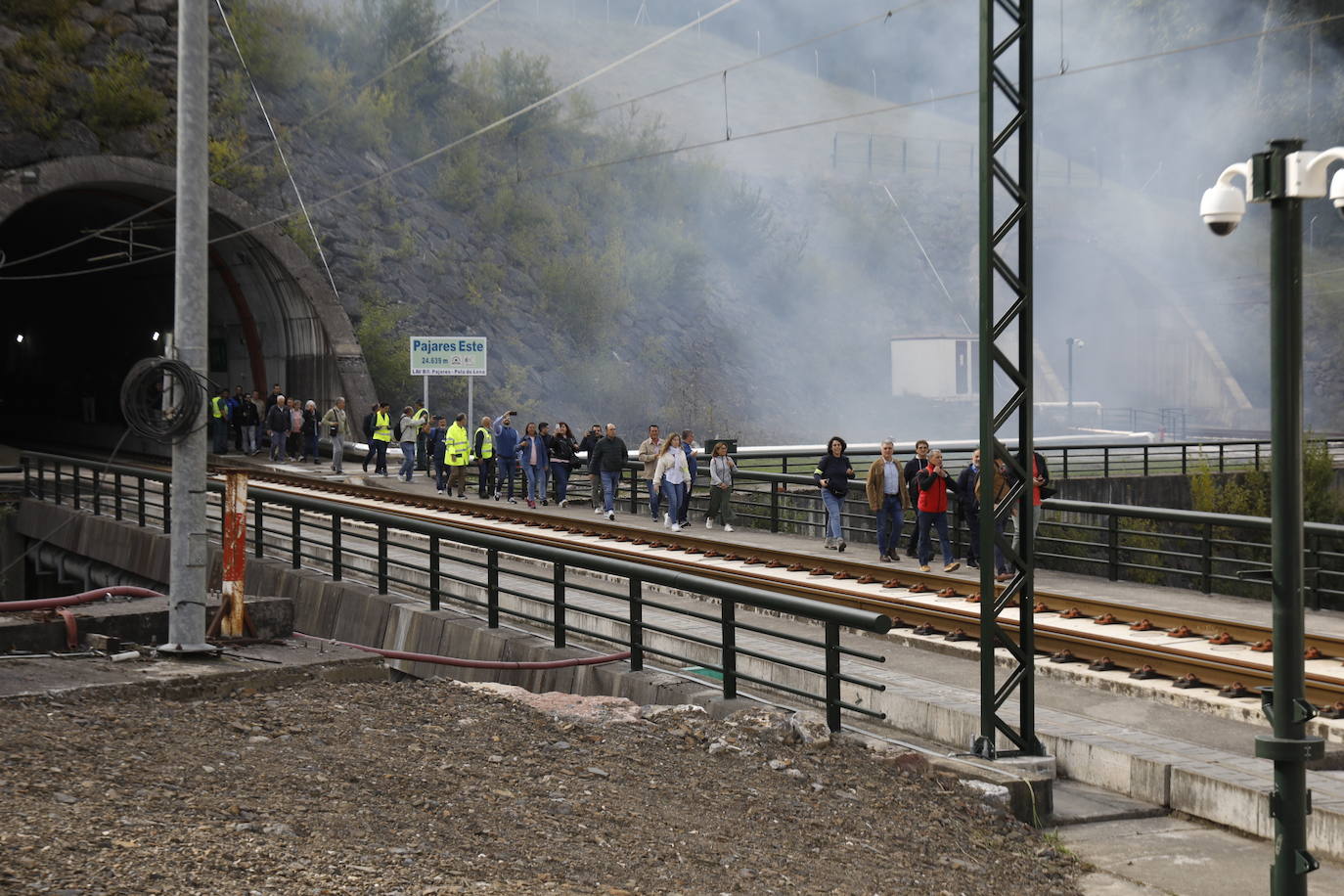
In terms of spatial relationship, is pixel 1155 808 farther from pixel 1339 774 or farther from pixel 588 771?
pixel 588 771

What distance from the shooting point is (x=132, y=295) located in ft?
164

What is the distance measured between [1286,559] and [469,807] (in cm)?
419

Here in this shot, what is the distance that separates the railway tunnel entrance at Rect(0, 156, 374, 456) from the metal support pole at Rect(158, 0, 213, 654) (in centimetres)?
2913

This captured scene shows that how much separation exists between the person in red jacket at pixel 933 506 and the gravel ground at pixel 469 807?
9429 mm

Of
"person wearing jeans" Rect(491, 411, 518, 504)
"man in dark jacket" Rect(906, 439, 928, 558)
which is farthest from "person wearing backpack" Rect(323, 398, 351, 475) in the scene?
"man in dark jacket" Rect(906, 439, 928, 558)

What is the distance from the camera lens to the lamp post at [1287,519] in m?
6.45

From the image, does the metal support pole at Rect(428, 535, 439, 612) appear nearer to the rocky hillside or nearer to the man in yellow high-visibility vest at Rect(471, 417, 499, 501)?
the man in yellow high-visibility vest at Rect(471, 417, 499, 501)

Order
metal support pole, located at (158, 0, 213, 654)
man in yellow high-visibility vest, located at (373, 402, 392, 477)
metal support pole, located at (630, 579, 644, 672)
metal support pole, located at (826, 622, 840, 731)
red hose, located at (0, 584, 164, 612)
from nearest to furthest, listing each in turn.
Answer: metal support pole, located at (826, 622, 840, 731) < metal support pole, located at (630, 579, 644, 672) < metal support pole, located at (158, 0, 213, 654) < red hose, located at (0, 584, 164, 612) < man in yellow high-visibility vest, located at (373, 402, 392, 477)

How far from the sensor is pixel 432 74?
258ft

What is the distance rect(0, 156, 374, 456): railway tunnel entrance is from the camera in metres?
40.8

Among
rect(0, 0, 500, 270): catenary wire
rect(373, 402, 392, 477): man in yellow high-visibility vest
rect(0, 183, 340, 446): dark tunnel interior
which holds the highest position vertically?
rect(0, 0, 500, 270): catenary wire

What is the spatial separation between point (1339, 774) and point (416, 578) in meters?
11.8

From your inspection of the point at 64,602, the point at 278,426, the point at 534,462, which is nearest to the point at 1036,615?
the point at 64,602

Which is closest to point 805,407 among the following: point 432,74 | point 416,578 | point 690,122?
point 432,74
